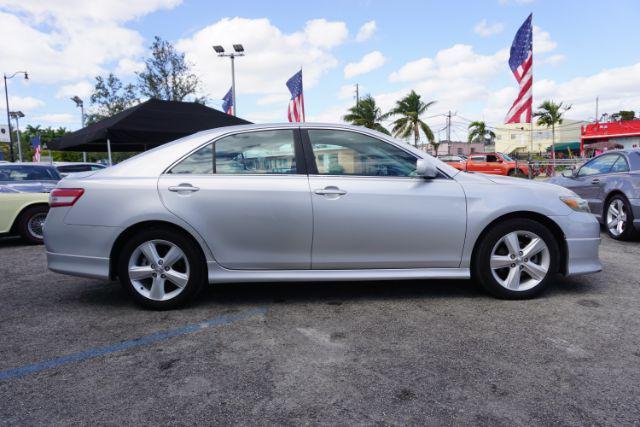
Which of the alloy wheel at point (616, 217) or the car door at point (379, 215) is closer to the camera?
the car door at point (379, 215)

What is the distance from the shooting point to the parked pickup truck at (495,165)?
25.0m

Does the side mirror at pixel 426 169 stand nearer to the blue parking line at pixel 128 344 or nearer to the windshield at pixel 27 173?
the blue parking line at pixel 128 344

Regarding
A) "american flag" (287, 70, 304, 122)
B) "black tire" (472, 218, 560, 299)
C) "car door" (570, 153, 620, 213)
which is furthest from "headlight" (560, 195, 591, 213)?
"american flag" (287, 70, 304, 122)

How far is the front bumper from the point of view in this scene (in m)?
3.81

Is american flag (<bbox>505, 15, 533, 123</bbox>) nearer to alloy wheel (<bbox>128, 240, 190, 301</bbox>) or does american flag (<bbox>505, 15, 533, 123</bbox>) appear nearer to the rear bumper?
alloy wheel (<bbox>128, 240, 190, 301</bbox>)

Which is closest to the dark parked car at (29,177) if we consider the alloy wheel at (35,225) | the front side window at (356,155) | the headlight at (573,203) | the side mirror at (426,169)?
the alloy wheel at (35,225)

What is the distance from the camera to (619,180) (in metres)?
6.60

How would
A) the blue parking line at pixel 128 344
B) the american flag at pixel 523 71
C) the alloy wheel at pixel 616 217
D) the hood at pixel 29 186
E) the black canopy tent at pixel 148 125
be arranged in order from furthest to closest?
1. the american flag at pixel 523 71
2. the black canopy tent at pixel 148 125
3. the hood at pixel 29 186
4. the alloy wheel at pixel 616 217
5. the blue parking line at pixel 128 344

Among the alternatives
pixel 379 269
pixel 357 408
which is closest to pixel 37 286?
pixel 379 269

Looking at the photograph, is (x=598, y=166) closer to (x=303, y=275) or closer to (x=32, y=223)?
(x=303, y=275)

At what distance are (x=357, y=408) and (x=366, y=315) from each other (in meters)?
1.31

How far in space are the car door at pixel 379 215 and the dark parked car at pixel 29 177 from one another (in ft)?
19.2

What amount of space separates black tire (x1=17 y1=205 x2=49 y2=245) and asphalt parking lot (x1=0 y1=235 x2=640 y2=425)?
3673mm

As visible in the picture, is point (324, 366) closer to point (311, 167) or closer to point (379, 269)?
point (379, 269)
